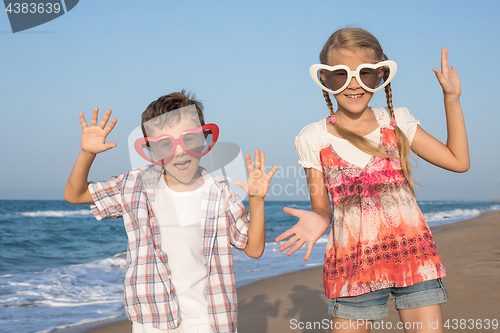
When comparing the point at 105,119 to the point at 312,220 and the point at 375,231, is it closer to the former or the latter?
the point at 312,220

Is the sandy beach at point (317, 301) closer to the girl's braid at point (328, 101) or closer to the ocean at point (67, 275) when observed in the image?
the ocean at point (67, 275)

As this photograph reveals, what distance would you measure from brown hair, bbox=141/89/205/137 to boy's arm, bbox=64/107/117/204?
320 mm

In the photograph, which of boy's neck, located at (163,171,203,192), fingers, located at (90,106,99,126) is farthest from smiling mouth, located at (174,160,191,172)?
fingers, located at (90,106,99,126)

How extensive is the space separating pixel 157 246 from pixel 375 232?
3.87ft

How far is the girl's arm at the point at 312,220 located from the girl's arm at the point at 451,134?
62 cm

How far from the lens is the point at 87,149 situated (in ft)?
7.19

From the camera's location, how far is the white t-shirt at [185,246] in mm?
2271

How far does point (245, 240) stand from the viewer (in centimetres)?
232

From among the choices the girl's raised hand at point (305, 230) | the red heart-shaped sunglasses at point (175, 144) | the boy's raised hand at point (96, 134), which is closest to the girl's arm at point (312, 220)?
the girl's raised hand at point (305, 230)

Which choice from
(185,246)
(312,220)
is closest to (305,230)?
(312,220)

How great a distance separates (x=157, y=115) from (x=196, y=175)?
0.44 m

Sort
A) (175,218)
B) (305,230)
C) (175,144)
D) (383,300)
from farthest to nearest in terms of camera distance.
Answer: (175,218) → (175,144) → (383,300) → (305,230)

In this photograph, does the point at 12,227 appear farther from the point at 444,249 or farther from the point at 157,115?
the point at 157,115

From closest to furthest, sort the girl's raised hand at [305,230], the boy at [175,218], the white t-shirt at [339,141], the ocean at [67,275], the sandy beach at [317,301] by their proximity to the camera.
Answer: the girl's raised hand at [305,230] → the boy at [175,218] → the white t-shirt at [339,141] → the sandy beach at [317,301] → the ocean at [67,275]
